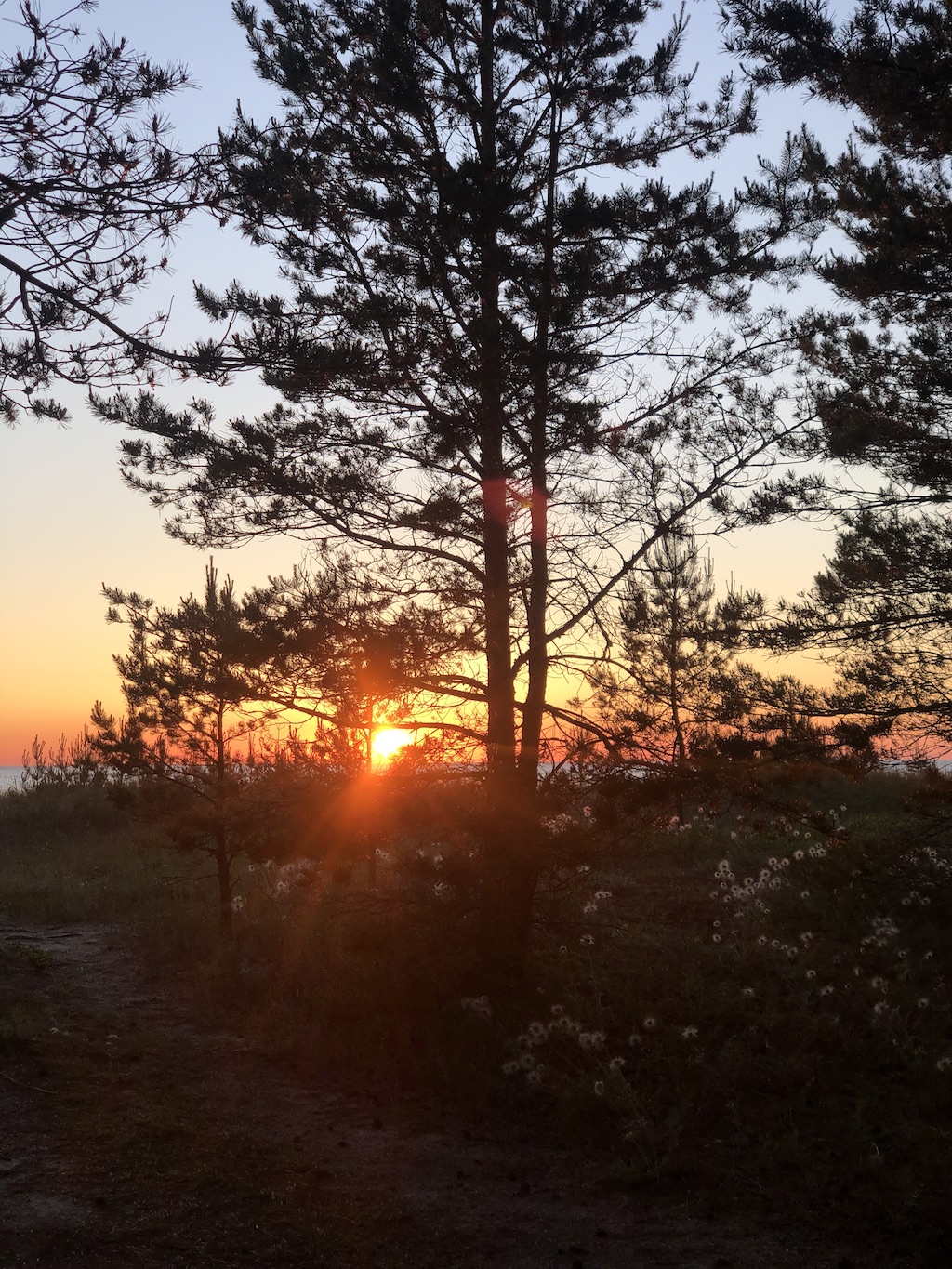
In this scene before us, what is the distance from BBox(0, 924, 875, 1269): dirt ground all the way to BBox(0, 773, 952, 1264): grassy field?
389mm

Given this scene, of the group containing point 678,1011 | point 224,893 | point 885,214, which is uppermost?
point 885,214

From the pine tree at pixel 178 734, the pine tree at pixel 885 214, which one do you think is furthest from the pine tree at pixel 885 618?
the pine tree at pixel 178 734

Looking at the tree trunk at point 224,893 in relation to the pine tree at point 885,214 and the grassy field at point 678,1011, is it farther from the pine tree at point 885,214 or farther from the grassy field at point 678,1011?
the pine tree at point 885,214

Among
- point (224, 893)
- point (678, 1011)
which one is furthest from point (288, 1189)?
point (224, 893)

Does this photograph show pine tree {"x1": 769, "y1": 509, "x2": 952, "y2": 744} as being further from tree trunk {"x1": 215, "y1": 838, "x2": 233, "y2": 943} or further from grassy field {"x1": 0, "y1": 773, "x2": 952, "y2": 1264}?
tree trunk {"x1": 215, "y1": 838, "x2": 233, "y2": 943}

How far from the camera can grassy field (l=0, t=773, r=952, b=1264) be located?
5781 mm

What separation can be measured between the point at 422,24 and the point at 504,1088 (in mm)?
8727

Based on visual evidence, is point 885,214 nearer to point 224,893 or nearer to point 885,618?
point 885,618

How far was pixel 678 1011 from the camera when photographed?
7.80 m

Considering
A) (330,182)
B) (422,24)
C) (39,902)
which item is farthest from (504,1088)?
(39,902)

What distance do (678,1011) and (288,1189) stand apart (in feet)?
11.9

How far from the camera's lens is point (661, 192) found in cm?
838

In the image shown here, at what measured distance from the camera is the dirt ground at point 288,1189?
15.3ft

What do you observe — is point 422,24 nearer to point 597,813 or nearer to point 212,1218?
point 597,813
